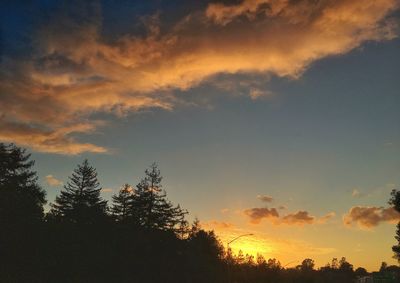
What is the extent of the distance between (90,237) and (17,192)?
1171cm

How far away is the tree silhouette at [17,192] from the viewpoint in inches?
2349

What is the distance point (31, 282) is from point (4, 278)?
3933mm

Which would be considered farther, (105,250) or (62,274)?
(105,250)

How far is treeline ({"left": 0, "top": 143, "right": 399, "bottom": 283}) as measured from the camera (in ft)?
197

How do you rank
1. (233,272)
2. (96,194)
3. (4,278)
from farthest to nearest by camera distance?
1. (233,272)
2. (96,194)
3. (4,278)

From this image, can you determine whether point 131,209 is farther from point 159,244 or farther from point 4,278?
point 4,278

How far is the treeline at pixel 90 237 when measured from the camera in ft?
197

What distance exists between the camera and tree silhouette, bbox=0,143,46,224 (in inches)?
2349

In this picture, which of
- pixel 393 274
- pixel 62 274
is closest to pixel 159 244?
pixel 62 274

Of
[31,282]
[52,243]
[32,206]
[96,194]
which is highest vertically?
[96,194]

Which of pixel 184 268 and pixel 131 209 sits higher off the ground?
pixel 131 209

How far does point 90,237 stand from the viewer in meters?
69.7

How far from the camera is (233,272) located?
106500mm

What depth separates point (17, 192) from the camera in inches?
2542
